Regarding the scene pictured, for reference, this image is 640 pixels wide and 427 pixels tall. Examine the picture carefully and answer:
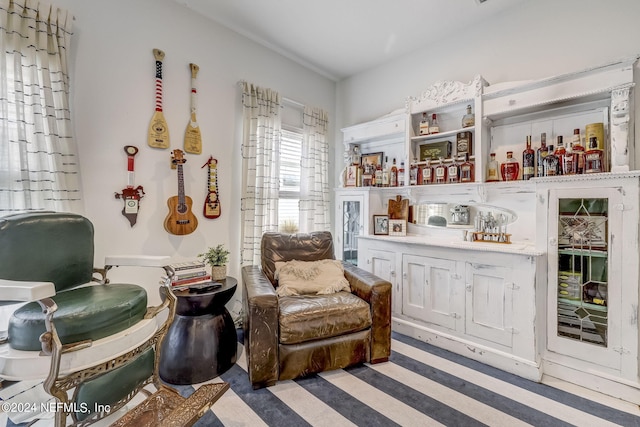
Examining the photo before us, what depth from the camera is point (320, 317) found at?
6.30 ft

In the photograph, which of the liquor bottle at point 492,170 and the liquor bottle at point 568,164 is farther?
the liquor bottle at point 492,170

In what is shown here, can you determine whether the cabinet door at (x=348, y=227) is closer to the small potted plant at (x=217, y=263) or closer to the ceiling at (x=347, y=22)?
the small potted plant at (x=217, y=263)

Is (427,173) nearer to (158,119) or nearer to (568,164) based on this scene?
(568,164)

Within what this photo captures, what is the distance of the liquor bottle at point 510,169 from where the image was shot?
233cm

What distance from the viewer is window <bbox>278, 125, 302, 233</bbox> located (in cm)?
320

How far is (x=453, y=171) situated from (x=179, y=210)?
8.08 feet

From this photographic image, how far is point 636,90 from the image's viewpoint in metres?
1.95

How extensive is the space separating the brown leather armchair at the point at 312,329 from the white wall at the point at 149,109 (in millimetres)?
819

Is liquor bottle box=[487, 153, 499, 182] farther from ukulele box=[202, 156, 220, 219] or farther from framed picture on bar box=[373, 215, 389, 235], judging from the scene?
ukulele box=[202, 156, 220, 219]

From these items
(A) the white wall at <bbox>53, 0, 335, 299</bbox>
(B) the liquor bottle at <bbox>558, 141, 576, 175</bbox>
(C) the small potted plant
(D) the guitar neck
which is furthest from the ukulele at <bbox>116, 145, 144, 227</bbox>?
(B) the liquor bottle at <bbox>558, 141, 576, 175</bbox>

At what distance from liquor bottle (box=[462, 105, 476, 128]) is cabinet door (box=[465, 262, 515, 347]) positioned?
4.07ft

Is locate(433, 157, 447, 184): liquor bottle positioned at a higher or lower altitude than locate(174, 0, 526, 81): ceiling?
lower

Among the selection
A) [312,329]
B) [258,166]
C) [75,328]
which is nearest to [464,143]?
[258,166]

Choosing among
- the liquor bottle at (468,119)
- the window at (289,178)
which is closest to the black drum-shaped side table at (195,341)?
the window at (289,178)
